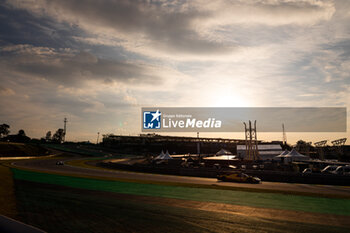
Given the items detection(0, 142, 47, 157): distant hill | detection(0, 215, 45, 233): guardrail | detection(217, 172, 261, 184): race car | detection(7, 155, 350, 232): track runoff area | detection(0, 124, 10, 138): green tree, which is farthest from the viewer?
detection(0, 124, 10, 138): green tree

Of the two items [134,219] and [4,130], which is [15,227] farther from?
[4,130]

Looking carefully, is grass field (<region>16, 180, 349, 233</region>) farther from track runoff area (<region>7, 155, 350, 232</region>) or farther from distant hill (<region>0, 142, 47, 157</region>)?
distant hill (<region>0, 142, 47, 157</region>)

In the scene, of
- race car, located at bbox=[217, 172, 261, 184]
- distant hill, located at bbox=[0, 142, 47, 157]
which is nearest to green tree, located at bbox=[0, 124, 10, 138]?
distant hill, located at bbox=[0, 142, 47, 157]

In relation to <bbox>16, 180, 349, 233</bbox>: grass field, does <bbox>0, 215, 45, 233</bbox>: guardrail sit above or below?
above

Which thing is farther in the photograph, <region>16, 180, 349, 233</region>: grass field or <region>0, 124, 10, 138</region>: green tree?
<region>0, 124, 10, 138</region>: green tree

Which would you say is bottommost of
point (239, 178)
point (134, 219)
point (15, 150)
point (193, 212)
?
point (239, 178)

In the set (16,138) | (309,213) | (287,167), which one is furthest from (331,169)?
(16,138)

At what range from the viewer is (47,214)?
11.9 m

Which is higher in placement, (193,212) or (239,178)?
(193,212)

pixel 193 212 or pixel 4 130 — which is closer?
pixel 193 212

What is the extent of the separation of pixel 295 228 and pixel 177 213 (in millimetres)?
5428

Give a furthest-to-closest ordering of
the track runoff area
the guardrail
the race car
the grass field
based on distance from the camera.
Answer: the race car, the track runoff area, the grass field, the guardrail

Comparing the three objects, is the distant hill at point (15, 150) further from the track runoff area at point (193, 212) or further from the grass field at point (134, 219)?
the grass field at point (134, 219)

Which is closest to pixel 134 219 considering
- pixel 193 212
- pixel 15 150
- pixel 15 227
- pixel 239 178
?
pixel 193 212
